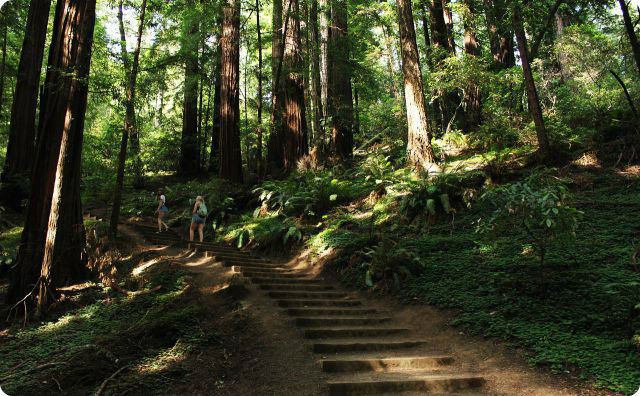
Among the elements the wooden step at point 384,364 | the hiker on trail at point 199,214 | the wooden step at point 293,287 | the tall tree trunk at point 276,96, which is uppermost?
the tall tree trunk at point 276,96

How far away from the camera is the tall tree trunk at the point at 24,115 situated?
12.4 metres

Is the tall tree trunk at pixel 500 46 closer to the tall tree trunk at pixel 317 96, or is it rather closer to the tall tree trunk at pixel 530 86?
the tall tree trunk at pixel 530 86

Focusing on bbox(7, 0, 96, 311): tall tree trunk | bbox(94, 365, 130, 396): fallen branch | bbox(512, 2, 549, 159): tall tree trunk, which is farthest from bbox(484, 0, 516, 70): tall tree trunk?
bbox(94, 365, 130, 396): fallen branch

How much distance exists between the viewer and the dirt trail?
4.21m

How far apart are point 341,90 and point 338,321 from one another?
1121 cm

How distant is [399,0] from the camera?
36.1ft

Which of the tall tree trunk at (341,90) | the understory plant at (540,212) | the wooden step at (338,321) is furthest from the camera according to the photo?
the tall tree trunk at (341,90)

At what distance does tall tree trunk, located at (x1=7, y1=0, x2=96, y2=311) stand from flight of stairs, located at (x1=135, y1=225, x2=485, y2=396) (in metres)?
3.36

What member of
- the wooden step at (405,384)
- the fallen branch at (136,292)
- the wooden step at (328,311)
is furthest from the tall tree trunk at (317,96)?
the wooden step at (405,384)

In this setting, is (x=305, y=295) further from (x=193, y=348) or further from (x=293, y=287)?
(x=193, y=348)

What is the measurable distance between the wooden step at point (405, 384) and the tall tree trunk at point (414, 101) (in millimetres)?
6645

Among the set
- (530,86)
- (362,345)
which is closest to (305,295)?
(362,345)

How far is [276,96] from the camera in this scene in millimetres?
14227

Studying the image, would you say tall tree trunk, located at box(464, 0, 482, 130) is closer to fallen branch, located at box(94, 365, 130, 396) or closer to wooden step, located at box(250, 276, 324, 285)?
wooden step, located at box(250, 276, 324, 285)
